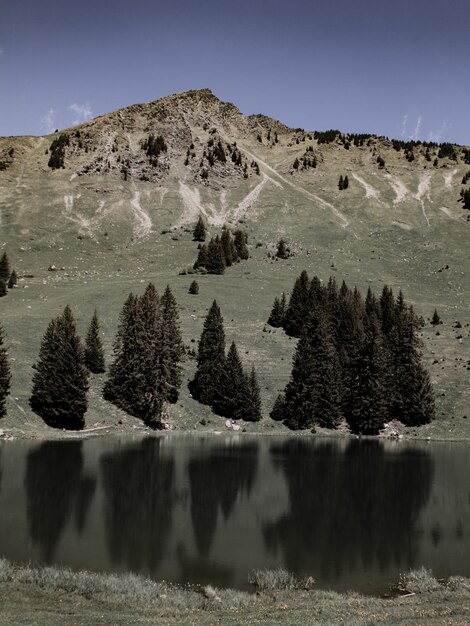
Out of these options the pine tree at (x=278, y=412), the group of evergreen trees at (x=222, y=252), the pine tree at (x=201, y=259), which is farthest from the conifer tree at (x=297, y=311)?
the pine tree at (x=201, y=259)

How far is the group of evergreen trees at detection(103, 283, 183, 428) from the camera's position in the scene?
8350 cm

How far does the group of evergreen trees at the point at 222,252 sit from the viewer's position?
147 m

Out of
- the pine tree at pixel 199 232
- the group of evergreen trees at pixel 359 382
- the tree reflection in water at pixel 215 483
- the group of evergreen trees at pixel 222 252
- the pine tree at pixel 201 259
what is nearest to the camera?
the tree reflection in water at pixel 215 483

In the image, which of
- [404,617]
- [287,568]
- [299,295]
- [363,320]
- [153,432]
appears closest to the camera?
[404,617]

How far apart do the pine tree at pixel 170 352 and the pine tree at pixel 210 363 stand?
11.4 ft

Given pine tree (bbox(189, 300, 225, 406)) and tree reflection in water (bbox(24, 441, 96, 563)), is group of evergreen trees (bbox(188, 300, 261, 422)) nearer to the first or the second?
pine tree (bbox(189, 300, 225, 406))

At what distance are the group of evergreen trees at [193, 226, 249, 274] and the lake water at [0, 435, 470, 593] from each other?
8609 cm

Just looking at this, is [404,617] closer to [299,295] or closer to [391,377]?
[391,377]

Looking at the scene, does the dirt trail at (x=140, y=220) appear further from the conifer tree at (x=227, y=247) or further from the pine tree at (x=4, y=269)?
the pine tree at (x=4, y=269)

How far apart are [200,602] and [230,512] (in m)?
16.9

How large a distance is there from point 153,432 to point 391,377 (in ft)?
133

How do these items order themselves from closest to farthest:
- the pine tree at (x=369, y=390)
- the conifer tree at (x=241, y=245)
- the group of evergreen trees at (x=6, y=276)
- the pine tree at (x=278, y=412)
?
1. the pine tree at (x=369, y=390)
2. the pine tree at (x=278, y=412)
3. the group of evergreen trees at (x=6, y=276)
4. the conifer tree at (x=241, y=245)

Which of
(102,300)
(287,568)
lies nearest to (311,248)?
(102,300)

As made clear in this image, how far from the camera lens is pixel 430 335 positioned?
11712cm
